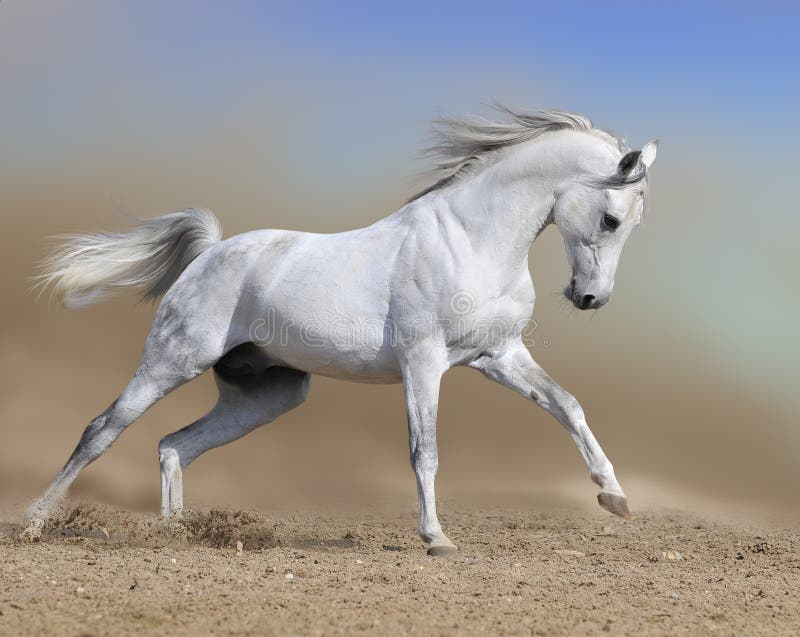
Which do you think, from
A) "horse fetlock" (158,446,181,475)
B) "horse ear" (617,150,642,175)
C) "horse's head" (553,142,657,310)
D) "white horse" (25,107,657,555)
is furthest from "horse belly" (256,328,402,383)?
"horse ear" (617,150,642,175)

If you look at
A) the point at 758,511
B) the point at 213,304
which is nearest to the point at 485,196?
the point at 213,304

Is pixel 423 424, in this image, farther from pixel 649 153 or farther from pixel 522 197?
pixel 649 153

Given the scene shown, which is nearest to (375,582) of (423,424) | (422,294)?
(423,424)

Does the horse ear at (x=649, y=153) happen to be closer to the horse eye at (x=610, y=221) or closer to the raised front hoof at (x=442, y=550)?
the horse eye at (x=610, y=221)

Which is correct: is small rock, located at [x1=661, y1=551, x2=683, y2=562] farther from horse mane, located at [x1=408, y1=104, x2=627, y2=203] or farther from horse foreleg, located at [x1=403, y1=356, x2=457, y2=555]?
horse mane, located at [x1=408, y1=104, x2=627, y2=203]

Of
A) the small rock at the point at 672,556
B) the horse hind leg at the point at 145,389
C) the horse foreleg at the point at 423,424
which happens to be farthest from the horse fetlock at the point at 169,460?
the small rock at the point at 672,556

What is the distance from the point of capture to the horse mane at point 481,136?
5.86 metres

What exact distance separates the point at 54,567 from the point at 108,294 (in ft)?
8.36

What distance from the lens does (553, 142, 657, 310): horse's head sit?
549 centimetres

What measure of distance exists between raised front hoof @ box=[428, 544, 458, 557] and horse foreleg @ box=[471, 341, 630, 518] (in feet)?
2.73

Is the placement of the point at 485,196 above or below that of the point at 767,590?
above

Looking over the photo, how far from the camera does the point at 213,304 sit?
622 cm

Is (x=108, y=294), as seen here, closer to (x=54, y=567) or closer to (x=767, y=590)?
(x=54, y=567)

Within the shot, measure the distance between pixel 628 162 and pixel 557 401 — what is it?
1329 mm
